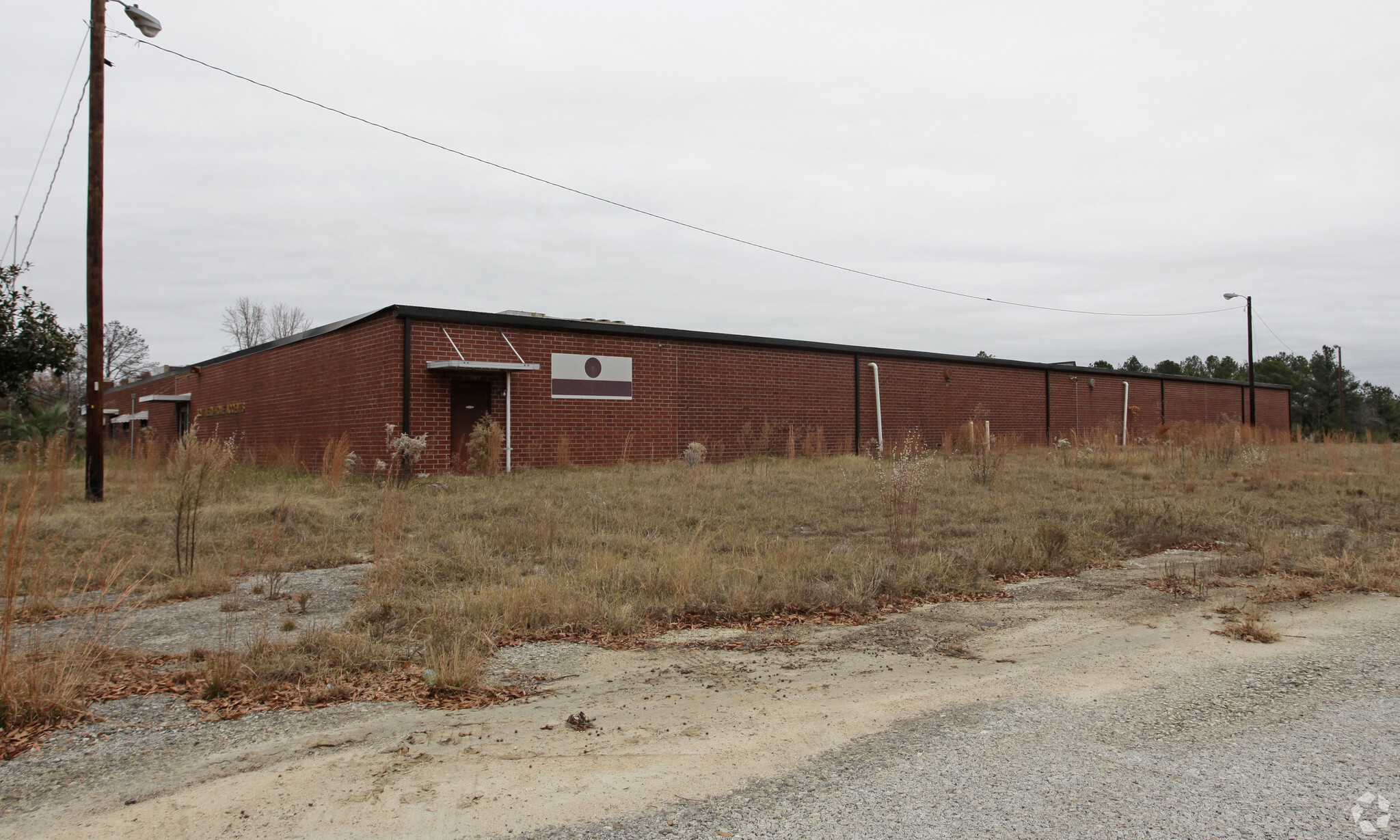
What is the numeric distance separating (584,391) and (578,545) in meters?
10.8

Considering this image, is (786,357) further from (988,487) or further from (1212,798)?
(1212,798)

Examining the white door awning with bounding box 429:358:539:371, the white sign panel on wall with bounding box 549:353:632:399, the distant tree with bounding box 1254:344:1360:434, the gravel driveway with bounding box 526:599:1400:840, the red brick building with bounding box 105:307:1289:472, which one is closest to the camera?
the gravel driveway with bounding box 526:599:1400:840

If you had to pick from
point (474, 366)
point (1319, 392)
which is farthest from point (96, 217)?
point (1319, 392)

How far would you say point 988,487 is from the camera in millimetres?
14031

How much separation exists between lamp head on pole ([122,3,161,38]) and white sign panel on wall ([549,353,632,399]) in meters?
9.16

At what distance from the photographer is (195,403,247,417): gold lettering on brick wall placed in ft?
81.8

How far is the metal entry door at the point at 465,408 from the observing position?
17.5 meters

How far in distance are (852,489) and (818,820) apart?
36.4 feet

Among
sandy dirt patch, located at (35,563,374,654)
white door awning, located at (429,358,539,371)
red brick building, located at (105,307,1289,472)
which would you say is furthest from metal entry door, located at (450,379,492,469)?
sandy dirt patch, located at (35,563,374,654)

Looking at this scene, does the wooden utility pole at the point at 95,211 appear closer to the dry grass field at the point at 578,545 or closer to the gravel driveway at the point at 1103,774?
the dry grass field at the point at 578,545

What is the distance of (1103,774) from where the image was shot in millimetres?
3367

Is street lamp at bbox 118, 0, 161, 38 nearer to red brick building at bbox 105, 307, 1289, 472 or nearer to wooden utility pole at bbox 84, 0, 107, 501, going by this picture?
wooden utility pole at bbox 84, 0, 107, 501

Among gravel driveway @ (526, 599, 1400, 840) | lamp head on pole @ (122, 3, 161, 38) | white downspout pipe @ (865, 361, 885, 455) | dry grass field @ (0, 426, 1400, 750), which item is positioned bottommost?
gravel driveway @ (526, 599, 1400, 840)

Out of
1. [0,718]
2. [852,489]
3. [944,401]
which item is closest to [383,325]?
[852,489]
